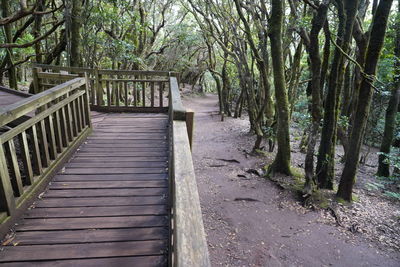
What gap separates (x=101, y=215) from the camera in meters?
2.92

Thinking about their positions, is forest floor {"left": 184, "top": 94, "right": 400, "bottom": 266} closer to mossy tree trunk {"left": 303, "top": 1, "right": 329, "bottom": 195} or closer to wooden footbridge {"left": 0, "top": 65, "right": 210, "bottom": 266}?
mossy tree trunk {"left": 303, "top": 1, "right": 329, "bottom": 195}

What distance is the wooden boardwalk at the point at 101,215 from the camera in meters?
2.37

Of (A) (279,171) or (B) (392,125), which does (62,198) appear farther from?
(B) (392,125)

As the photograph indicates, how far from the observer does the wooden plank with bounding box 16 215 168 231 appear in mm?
2695

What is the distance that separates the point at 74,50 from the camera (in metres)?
8.01

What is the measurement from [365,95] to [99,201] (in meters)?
5.88

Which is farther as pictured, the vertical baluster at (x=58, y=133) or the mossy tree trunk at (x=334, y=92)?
the mossy tree trunk at (x=334, y=92)

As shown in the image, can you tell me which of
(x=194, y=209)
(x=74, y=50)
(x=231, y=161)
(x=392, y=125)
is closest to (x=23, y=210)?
(x=194, y=209)

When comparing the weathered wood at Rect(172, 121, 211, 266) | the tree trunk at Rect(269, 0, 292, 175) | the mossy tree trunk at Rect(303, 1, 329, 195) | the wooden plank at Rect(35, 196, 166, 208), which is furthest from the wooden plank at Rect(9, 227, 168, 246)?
the tree trunk at Rect(269, 0, 292, 175)

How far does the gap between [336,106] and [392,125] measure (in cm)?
422

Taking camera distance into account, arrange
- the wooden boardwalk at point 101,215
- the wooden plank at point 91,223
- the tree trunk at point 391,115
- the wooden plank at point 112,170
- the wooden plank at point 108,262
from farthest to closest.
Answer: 1. the tree trunk at point 391,115
2. the wooden plank at point 112,170
3. the wooden plank at point 91,223
4. the wooden boardwalk at point 101,215
5. the wooden plank at point 108,262

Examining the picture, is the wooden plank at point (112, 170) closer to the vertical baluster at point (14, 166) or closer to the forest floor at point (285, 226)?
the vertical baluster at point (14, 166)

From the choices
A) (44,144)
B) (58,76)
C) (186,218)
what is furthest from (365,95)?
(58,76)

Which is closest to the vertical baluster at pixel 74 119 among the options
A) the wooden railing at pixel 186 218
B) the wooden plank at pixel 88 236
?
the wooden plank at pixel 88 236
